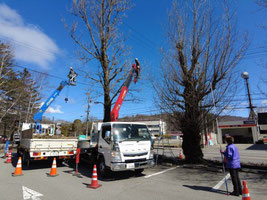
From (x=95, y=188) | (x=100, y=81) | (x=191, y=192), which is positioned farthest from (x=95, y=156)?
(x=100, y=81)

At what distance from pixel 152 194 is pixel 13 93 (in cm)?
2893

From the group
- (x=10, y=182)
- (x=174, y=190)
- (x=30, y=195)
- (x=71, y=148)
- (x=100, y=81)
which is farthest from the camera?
(x=100, y=81)

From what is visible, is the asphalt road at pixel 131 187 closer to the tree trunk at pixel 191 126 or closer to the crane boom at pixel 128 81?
the tree trunk at pixel 191 126

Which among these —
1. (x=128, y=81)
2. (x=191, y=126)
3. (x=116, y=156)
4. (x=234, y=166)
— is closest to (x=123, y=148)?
(x=116, y=156)

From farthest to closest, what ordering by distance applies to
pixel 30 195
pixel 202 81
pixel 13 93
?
pixel 13 93 < pixel 202 81 < pixel 30 195

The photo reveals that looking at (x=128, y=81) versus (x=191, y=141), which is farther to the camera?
(x=128, y=81)

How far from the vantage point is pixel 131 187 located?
5.54m

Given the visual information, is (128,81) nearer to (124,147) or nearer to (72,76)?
(72,76)

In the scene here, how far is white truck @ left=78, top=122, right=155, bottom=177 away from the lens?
6.19m

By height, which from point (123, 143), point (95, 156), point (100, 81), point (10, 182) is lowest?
point (10, 182)

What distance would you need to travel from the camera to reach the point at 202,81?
8484 mm

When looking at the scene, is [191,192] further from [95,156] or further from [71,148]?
[71,148]

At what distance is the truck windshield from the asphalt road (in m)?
1.59

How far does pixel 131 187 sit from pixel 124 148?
1.35 metres
